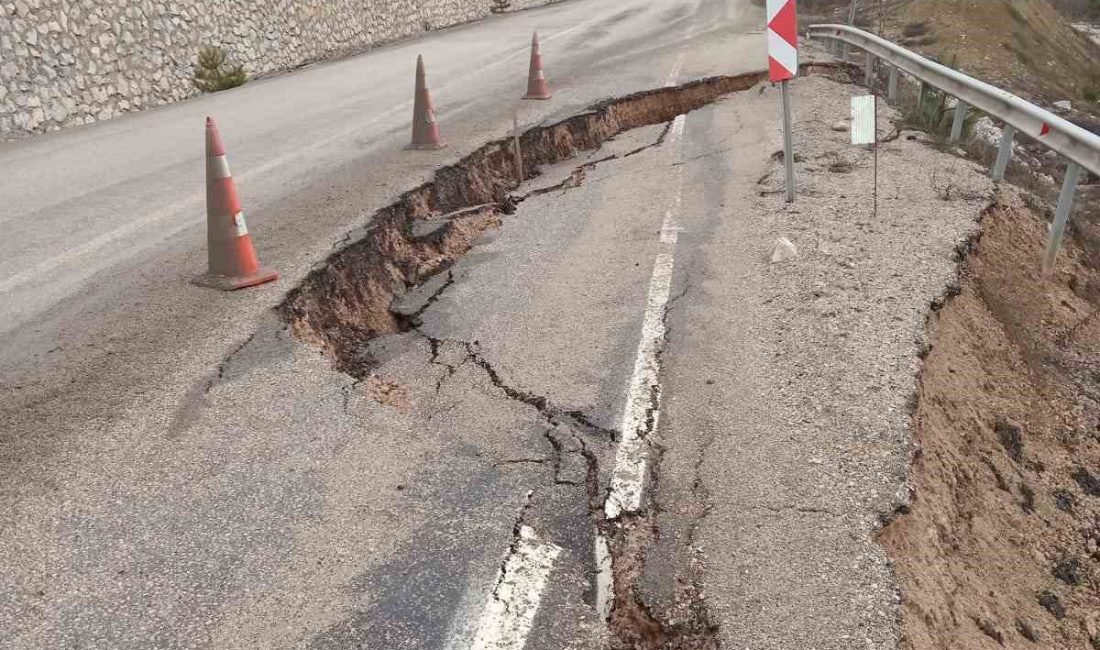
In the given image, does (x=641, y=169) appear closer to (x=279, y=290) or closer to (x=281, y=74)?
(x=279, y=290)

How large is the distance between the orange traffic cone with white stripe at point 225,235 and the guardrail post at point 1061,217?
4941mm

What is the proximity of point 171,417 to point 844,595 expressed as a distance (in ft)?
9.23

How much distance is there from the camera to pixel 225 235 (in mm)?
5062

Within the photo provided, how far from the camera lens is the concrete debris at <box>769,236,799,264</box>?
5168 millimetres

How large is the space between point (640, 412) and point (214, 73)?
12176 mm

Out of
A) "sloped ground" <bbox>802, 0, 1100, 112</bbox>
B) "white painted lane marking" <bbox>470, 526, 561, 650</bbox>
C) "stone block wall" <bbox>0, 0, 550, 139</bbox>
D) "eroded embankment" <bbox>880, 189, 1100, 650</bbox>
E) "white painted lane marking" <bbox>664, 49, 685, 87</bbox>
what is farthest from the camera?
"sloped ground" <bbox>802, 0, 1100, 112</bbox>

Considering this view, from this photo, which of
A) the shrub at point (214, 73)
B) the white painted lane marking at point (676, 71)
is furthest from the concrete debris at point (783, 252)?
the shrub at point (214, 73)

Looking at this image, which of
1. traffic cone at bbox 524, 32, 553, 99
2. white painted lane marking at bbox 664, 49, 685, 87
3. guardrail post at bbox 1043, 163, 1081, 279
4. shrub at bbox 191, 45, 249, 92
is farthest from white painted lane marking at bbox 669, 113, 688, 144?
shrub at bbox 191, 45, 249, 92

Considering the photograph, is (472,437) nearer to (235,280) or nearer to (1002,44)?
(235,280)

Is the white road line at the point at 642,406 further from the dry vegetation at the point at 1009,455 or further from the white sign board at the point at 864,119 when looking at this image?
the white sign board at the point at 864,119

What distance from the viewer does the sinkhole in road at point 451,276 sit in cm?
257

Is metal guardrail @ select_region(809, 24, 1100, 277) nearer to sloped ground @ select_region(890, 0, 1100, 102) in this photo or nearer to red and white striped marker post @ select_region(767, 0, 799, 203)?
red and white striped marker post @ select_region(767, 0, 799, 203)

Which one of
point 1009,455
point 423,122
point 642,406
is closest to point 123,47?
point 423,122

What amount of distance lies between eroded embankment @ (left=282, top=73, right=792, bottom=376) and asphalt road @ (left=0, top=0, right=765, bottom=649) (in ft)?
0.66
